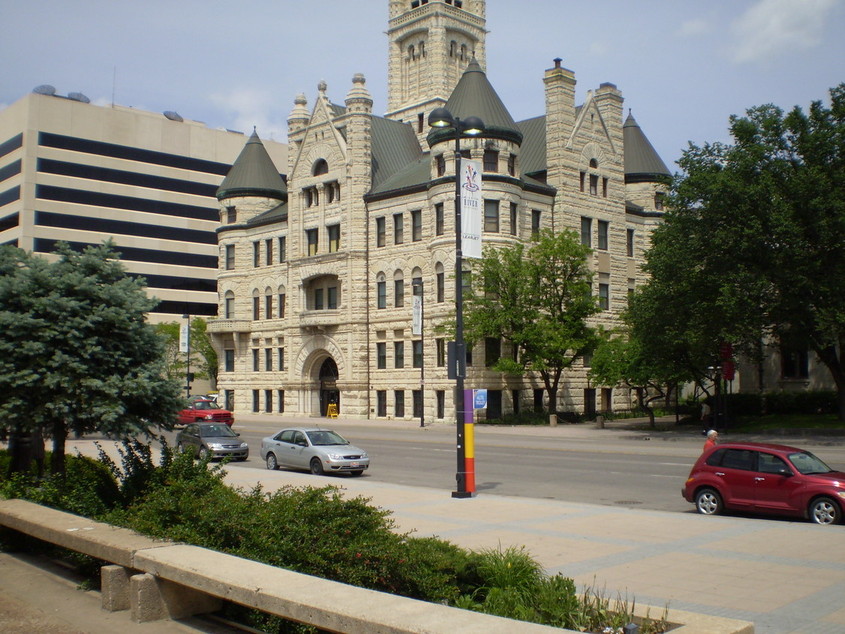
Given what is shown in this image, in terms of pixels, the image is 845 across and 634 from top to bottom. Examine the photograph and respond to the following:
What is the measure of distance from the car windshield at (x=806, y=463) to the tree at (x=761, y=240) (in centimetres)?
2047

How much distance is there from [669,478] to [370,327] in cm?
3675

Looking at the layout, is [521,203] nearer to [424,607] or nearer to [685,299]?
[685,299]

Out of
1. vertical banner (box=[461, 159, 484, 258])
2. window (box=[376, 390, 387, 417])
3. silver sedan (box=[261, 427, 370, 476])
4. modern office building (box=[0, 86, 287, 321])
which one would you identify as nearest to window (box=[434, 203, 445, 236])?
window (box=[376, 390, 387, 417])

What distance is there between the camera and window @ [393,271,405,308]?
184ft

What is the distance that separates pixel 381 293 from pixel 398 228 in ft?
15.0

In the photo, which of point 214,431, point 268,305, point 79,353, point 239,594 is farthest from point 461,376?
point 268,305

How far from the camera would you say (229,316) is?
69.3 metres

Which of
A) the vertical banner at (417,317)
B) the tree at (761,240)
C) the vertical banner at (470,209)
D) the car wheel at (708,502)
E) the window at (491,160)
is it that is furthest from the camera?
the window at (491,160)

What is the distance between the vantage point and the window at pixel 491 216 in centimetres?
5219

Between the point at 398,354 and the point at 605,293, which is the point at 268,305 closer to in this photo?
the point at 398,354

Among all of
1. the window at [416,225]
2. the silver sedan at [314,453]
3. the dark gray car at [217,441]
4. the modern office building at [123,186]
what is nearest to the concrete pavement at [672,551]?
the silver sedan at [314,453]

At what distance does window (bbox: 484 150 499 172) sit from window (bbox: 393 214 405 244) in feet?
24.3

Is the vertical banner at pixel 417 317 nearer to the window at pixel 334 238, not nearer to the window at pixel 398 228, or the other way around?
the window at pixel 398 228

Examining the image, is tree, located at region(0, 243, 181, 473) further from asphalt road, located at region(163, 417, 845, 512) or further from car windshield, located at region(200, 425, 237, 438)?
car windshield, located at region(200, 425, 237, 438)
